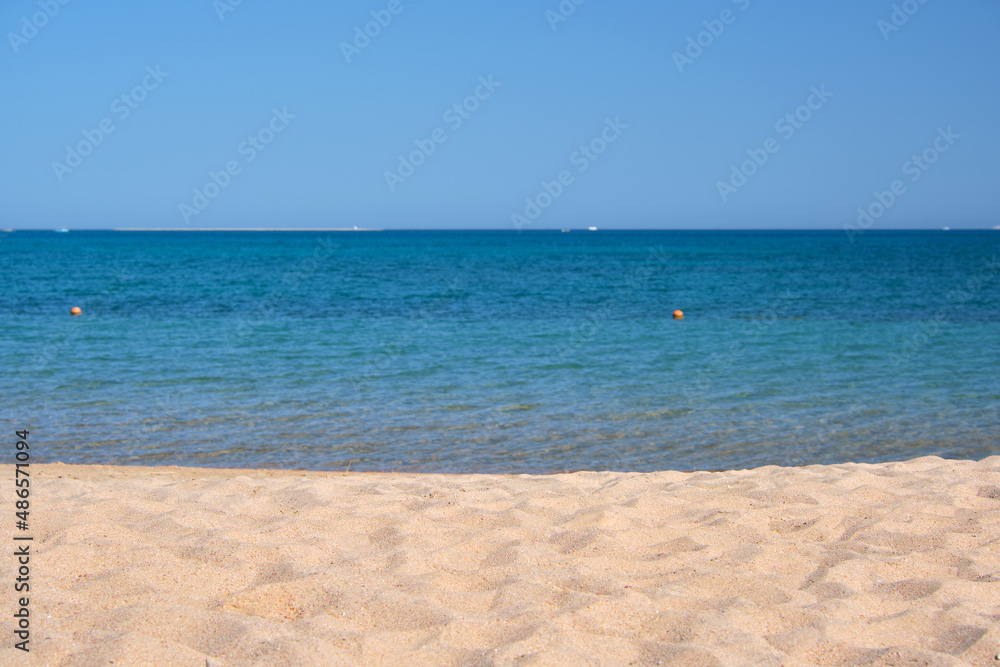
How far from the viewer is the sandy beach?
11.7 feet

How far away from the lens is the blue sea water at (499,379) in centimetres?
910

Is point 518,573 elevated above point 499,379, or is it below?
above

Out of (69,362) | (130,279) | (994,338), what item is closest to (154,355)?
(69,362)

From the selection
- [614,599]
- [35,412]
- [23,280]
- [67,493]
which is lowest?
[23,280]

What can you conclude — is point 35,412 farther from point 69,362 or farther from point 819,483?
point 819,483

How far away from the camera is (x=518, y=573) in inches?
175

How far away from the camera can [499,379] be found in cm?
1330

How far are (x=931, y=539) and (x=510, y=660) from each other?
3.22 m

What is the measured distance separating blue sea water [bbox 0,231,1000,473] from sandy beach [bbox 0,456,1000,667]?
2424 millimetres

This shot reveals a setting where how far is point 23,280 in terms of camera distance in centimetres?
3544

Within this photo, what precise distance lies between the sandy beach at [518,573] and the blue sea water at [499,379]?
2424 mm

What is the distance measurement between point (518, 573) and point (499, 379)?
8869mm

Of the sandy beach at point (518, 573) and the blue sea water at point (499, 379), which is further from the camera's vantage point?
the blue sea water at point (499, 379)

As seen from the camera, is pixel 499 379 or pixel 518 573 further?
pixel 499 379
